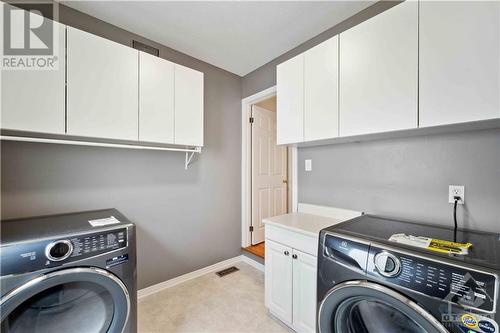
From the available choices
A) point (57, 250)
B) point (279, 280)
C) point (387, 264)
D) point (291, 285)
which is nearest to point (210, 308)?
point (279, 280)

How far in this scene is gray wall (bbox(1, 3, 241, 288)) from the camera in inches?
61.8

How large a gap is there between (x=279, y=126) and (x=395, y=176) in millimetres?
1005

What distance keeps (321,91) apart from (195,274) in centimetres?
236

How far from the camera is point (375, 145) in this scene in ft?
5.46

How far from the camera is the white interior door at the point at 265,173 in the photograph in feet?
9.98

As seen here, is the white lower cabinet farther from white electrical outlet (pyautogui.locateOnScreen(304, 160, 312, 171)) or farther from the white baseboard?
the white baseboard

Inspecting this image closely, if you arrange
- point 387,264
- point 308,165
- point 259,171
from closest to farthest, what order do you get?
1. point 387,264
2. point 308,165
3. point 259,171

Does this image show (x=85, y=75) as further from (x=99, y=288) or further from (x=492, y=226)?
(x=492, y=226)

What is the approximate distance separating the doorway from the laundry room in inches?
15.7

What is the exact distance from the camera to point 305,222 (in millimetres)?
1736

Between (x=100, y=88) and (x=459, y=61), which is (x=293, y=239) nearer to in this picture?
(x=459, y=61)

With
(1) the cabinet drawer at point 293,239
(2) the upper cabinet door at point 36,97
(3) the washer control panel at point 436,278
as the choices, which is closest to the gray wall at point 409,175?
(1) the cabinet drawer at point 293,239

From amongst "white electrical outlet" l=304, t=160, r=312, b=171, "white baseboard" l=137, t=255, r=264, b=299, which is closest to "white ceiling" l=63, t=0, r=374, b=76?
"white electrical outlet" l=304, t=160, r=312, b=171

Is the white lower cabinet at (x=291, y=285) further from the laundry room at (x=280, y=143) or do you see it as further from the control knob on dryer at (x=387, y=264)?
the control knob on dryer at (x=387, y=264)
